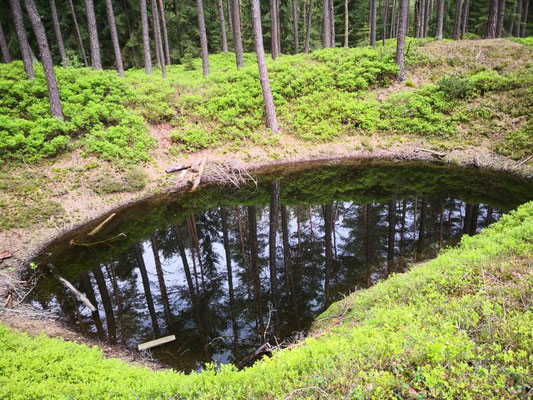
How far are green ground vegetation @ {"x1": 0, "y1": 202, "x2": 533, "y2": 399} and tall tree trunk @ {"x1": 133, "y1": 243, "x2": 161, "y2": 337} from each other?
5.50 ft

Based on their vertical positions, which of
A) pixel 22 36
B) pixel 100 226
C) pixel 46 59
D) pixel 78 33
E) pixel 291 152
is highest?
pixel 78 33

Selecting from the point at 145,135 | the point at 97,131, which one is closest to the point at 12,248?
the point at 97,131

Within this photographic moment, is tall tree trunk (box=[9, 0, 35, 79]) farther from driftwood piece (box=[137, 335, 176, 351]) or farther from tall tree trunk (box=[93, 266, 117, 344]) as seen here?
driftwood piece (box=[137, 335, 176, 351])

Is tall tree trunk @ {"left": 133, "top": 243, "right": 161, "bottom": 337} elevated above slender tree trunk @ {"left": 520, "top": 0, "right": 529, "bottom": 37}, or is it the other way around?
slender tree trunk @ {"left": 520, "top": 0, "right": 529, "bottom": 37}

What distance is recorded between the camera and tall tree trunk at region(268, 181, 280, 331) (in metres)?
8.54

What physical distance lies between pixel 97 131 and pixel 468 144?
18512mm

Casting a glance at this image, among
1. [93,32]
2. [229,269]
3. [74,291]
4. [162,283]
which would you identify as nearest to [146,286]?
[162,283]

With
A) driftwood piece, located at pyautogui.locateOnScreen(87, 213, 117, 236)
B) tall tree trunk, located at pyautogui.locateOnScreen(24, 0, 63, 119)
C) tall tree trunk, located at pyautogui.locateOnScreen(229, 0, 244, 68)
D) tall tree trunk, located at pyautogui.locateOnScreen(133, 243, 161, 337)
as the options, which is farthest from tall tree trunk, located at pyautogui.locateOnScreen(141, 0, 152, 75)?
tall tree trunk, located at pyautogui.locateOnScreen(133, 243, 161, 337)

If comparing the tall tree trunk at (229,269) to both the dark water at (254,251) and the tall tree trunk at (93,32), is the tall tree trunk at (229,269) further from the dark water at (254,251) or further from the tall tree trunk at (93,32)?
the tall tree trunk at (93,32)

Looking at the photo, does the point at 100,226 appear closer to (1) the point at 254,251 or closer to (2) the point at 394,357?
(1) the point at 254,251

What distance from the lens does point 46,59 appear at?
45.6 ft

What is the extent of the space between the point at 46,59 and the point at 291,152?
39.9 ft

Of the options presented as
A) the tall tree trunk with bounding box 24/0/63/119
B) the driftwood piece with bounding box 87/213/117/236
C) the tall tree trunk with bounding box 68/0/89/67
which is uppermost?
the tall tree trunk with bounding box 68/0/89/67

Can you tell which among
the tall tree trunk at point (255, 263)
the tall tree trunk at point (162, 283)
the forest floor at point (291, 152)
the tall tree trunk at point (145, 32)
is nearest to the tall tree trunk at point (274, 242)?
the tall tree trunk at point (255, 263)
